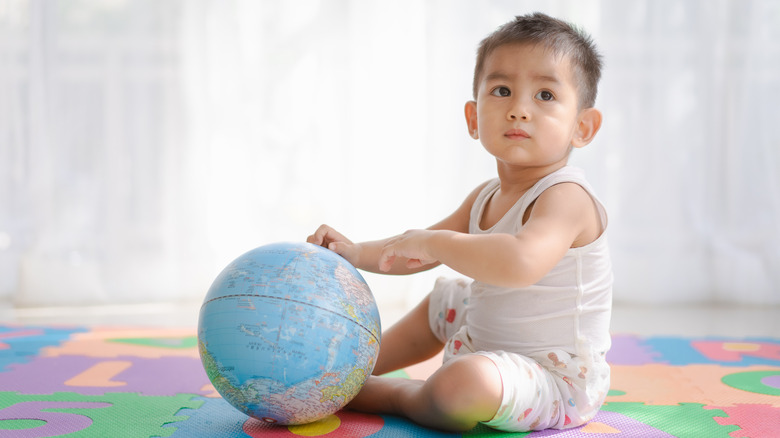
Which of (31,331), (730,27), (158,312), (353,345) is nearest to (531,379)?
(353,345)

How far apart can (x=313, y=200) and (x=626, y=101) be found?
1.43m

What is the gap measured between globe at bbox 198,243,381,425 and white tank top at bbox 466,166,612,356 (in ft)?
0.98

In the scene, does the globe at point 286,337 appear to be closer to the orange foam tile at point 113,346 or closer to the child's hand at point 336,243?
the child's hand at point 336,243

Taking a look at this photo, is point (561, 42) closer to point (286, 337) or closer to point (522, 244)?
point (522, 244)

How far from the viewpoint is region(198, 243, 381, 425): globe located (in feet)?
4.16

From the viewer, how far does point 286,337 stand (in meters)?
1.26

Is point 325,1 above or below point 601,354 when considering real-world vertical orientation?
above

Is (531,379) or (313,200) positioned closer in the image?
(531,379)

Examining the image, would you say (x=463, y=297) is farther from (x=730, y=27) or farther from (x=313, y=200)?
(x=730, y=27)

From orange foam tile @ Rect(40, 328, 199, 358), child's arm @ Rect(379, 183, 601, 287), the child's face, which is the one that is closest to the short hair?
the child's face

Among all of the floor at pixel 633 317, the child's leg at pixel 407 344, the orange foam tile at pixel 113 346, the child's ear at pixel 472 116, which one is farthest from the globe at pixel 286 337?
the floor at pixel 633 317

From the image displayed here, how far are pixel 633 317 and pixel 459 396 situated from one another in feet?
5.83

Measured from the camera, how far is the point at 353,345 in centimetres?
133

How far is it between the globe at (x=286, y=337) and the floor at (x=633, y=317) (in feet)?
4.31
